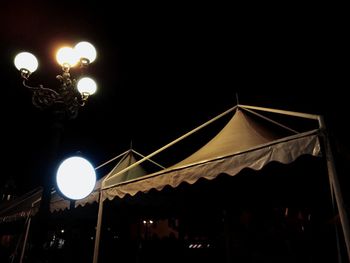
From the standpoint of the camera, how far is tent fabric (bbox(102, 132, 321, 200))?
9.10ft

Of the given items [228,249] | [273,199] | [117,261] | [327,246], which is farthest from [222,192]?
[117,261]

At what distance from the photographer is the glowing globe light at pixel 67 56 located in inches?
240

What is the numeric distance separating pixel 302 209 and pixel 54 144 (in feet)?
18.3

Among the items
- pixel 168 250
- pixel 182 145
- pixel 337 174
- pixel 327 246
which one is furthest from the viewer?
pixel 182 145

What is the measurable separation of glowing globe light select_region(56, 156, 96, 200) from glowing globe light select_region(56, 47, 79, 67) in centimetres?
297

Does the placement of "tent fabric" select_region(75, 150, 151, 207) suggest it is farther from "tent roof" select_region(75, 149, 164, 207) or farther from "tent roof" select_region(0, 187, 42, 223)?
"tent roof" select_region(0, 187, 42, 223)

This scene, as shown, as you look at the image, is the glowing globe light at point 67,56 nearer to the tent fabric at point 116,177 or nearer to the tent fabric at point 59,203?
the tent fabric at point 116,177

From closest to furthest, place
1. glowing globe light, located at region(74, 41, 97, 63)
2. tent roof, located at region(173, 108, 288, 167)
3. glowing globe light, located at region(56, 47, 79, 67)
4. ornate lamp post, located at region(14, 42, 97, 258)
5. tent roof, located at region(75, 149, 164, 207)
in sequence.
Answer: tent roof, located at region(173, 108, 288, 167), tent roof, located at region(75, 149, 164, 207), ornate lamp post, located at region(14, 42, 97, 258), glowing globe light, located at region(74, 41, 97, 63), glowing globe light, located at region(56, 47, 79, 67)

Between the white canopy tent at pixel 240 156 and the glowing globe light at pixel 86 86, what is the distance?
2.68 m

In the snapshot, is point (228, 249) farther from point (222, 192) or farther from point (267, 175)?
point (267, 175)

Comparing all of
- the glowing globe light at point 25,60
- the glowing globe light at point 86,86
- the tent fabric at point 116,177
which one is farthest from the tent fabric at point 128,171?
the glowing globe light at point 25,60

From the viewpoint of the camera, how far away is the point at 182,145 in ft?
46.6

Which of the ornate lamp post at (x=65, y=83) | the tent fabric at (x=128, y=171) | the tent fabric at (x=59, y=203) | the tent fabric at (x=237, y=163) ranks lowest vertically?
the tent fabric at (x=237, y=163)

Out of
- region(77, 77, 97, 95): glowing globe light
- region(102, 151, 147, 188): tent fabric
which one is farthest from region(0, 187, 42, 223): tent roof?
region(77, 77, 97, 95): glowing globe light
